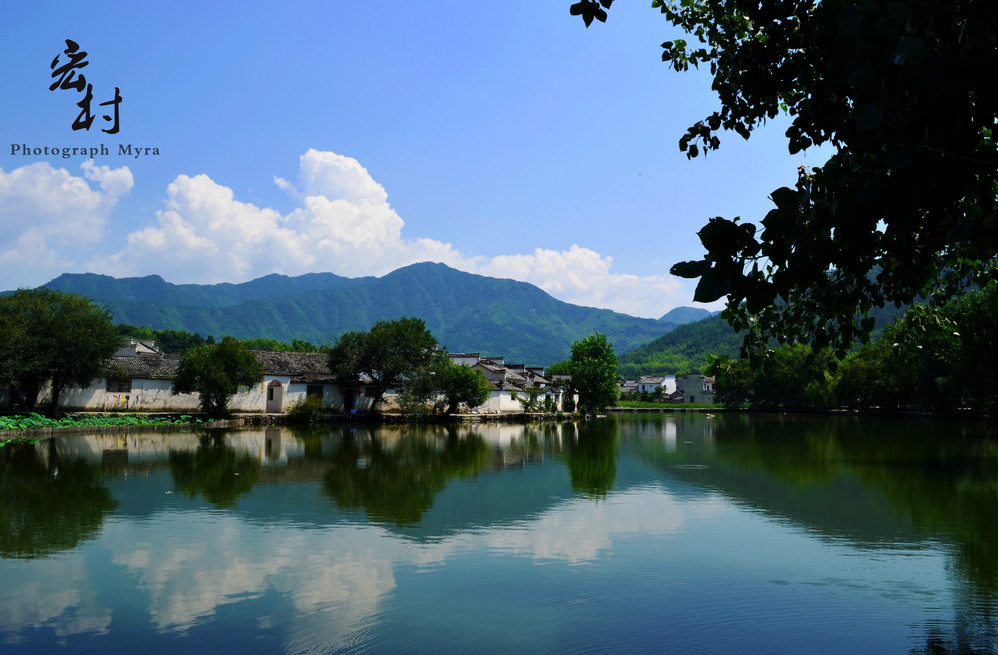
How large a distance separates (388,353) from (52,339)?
18275mm

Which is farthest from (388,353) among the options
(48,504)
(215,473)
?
(48,504)

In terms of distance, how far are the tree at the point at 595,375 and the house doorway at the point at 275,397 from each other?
24.9 metres

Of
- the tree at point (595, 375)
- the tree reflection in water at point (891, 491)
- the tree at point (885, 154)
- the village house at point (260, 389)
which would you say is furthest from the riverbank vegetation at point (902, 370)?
the village house at point (260, 389)

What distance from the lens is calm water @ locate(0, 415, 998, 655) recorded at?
22.6 ft

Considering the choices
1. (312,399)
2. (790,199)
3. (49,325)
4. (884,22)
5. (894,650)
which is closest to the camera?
(884,22)

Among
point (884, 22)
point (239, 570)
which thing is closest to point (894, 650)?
point (884, 22)

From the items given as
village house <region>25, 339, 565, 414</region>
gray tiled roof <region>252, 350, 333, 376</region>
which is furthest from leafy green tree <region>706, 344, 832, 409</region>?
gray tiled roof <region>252, 350, 333, 376</region>

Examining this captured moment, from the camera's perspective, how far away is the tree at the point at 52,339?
31.7 m

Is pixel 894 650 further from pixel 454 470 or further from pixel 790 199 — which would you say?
pixel 454 470

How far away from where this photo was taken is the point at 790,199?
235 cm

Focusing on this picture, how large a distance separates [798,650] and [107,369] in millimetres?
39236

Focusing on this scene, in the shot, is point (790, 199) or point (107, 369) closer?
point (790, 199)

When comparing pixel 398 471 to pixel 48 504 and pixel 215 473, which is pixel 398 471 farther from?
pixel 48 504

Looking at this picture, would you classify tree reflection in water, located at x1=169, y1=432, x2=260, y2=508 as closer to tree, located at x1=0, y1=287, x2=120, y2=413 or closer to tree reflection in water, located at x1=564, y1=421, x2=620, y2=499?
tree reflection in water, located at x1=564, y1=421, x2=620, y2=499
